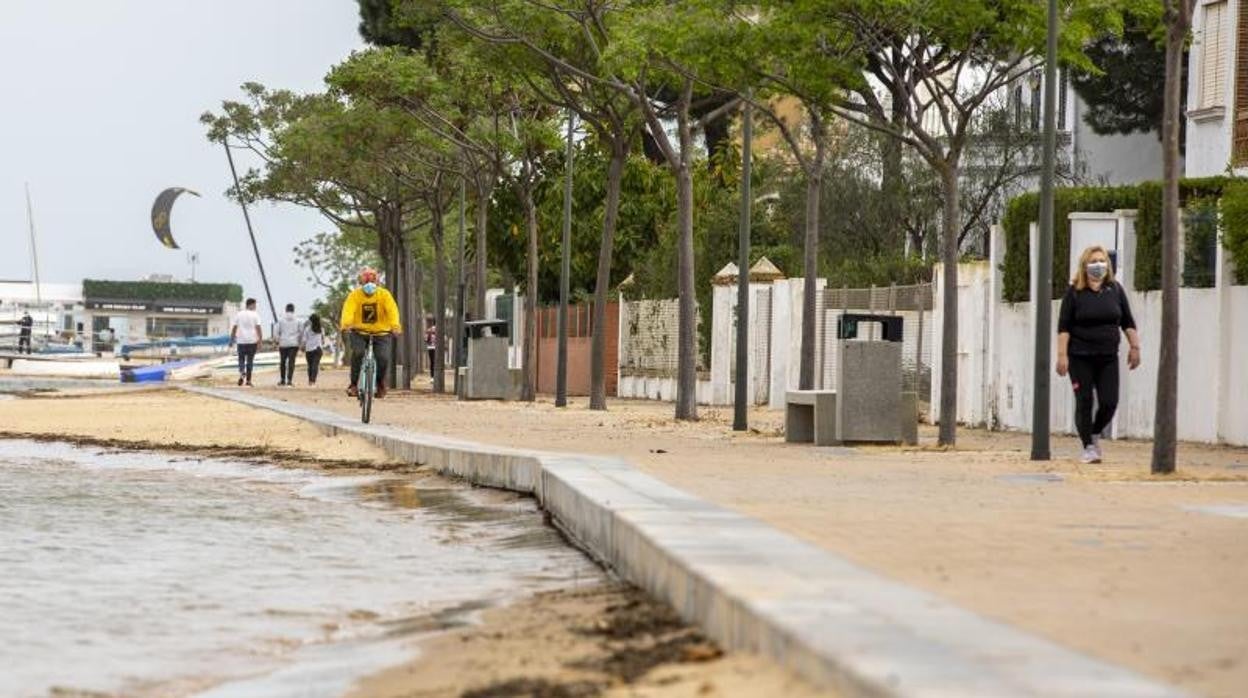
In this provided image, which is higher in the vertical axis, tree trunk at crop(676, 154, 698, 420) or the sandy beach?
tree trunk at crop(676, 154, 698, 420)

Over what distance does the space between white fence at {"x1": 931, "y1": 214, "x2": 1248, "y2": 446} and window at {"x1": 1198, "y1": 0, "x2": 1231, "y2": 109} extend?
519cm

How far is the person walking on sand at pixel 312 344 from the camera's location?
189 ft

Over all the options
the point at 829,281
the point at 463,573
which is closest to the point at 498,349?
the point at 829,281

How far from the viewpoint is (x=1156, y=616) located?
8.02 meters

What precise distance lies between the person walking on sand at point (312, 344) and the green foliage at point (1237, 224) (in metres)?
35.7

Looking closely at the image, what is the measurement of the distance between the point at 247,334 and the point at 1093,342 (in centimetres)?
3626

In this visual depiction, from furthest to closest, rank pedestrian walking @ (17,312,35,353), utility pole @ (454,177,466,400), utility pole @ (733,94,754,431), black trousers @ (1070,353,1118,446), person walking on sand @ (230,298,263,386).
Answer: pedestrian walking @ (17,312,35,353) < person walking on sand @ (230,298,263,386) < utility pole @ (454,177,466,400) < utility pole @ (733,94,754,431) < black trousers @ (1070,353,1118,446)

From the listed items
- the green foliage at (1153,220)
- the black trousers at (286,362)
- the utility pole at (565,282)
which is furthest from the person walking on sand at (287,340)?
the green foliage at (1153,220)

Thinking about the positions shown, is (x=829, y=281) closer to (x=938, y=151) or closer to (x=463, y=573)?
(x=938, y=151)

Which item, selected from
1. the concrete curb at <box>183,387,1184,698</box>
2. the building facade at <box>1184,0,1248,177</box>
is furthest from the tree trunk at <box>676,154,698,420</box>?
the concrete curb at <box>183,387,1184,698</box>

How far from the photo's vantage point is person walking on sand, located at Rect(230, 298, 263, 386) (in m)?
53.2

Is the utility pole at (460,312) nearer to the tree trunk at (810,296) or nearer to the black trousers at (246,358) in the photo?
the black trousers at (246,358)

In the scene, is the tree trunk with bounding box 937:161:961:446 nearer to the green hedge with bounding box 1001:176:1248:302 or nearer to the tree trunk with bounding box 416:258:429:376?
the green hedge with bounding box 1001:176:1248:302

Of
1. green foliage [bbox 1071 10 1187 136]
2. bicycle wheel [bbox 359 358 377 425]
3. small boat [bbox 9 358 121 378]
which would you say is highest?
green foliage [bbox 1071 10 1187 136]
